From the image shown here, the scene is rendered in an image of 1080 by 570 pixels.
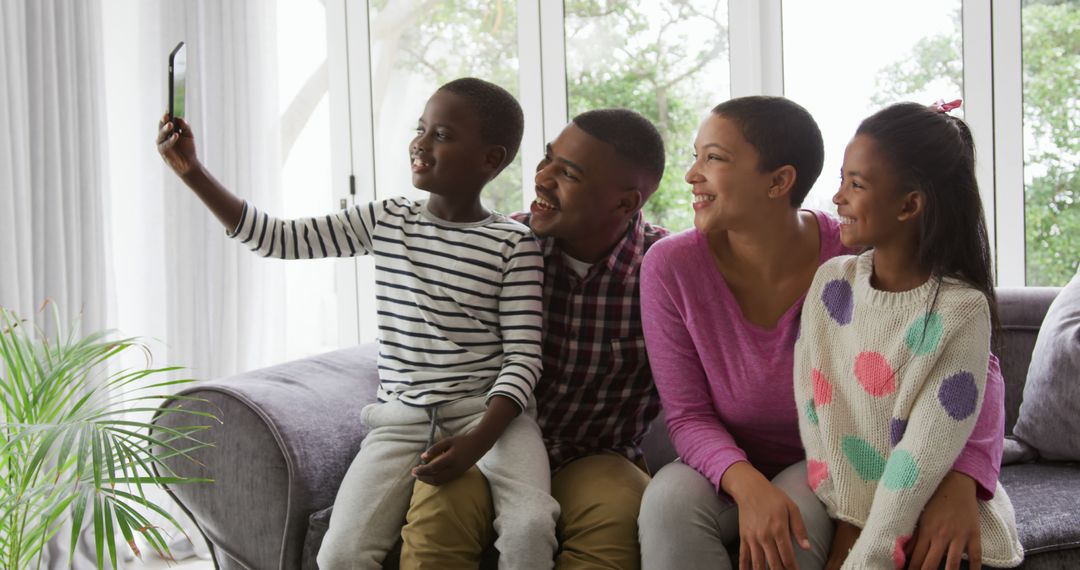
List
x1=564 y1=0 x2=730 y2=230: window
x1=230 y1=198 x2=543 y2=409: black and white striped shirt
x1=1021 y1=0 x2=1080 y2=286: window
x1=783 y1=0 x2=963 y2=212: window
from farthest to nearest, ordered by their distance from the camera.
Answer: x1=564 y1=0 x2=730 y2=230: window, x1=783 y1=0 x2=963 y2=212: window, x1=1021 y1=0 x2=1080 y2=286: window, x1=230 y1=198 x2=543 y2=409: black and white striped shirt

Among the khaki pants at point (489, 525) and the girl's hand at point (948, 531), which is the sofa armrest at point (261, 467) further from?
the girl's hand at point (948, 531)

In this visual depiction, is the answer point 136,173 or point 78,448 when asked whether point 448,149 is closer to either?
point 78,448

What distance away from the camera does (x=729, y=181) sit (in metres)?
1.56

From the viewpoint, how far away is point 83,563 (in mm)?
2598

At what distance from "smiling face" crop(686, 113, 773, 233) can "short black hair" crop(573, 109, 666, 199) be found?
0.19 metres

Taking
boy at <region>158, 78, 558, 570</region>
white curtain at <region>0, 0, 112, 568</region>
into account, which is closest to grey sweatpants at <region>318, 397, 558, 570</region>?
boy at <region>158, 78, 558, 570</region>

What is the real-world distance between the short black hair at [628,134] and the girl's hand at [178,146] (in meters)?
0.65

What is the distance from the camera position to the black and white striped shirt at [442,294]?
5.43 feet

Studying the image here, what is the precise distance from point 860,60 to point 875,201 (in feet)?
5.99

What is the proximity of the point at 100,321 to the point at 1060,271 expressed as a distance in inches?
105

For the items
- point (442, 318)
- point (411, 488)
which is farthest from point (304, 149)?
point (411, 488)

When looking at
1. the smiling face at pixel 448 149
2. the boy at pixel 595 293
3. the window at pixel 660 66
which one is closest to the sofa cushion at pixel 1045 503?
the boy at pixel 595 293

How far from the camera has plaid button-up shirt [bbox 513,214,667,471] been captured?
1739mm

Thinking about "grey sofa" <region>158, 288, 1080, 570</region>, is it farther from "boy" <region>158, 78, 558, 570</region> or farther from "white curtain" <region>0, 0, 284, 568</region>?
"white curtain" <region>0, 0, 284, 568</region>
